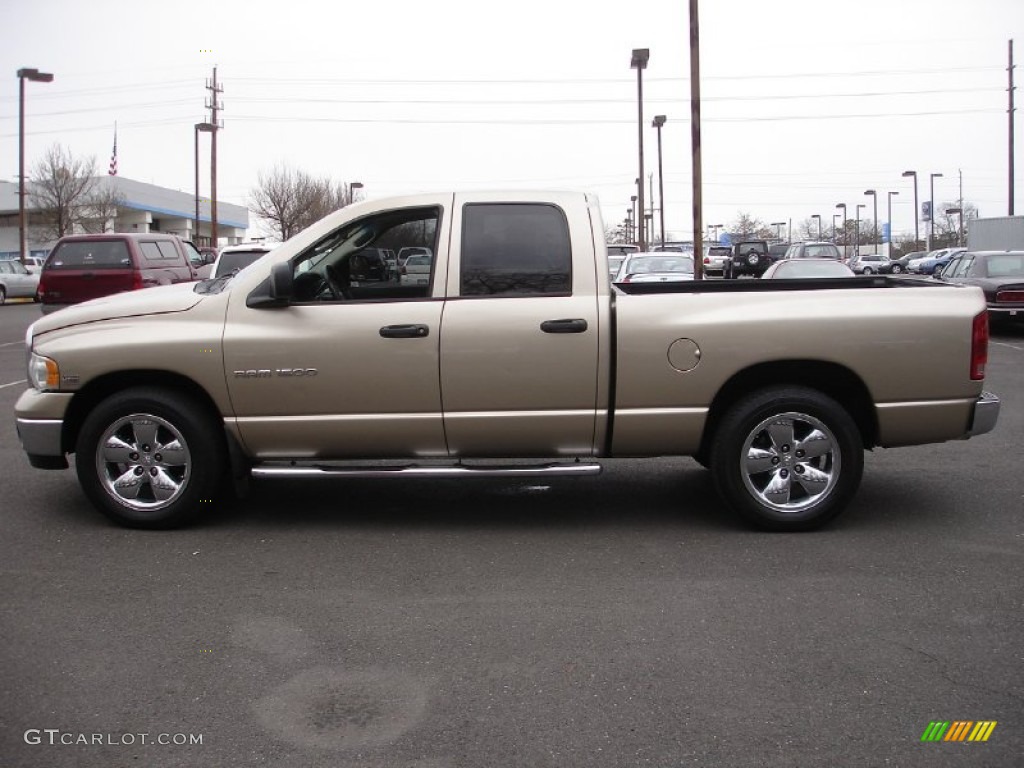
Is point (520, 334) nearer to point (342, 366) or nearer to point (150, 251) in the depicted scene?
point (342, 366)

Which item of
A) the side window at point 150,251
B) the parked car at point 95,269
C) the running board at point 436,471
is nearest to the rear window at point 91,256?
the parked car at point 95,269

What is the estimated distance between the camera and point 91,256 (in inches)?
711

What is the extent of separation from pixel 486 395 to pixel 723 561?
5.22 ft

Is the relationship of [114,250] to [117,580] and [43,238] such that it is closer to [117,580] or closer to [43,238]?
[117,580]

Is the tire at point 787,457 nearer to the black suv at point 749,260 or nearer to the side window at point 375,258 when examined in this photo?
the side window at point 375,258

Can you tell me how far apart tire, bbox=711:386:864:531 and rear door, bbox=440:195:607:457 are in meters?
0.83

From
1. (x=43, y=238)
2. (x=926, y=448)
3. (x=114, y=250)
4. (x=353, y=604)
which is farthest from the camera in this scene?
(x=43, y=238)

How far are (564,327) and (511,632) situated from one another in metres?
1.96

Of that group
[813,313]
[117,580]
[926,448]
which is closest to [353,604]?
[117,580]

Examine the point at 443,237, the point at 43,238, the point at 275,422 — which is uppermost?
the point at 43,238

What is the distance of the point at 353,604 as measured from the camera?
4859 millimetres

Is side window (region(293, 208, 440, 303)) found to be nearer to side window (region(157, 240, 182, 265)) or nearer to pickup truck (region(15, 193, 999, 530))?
pickup truck (region(15, 193, 999, 530))

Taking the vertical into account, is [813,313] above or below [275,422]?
above

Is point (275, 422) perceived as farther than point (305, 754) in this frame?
Yes
